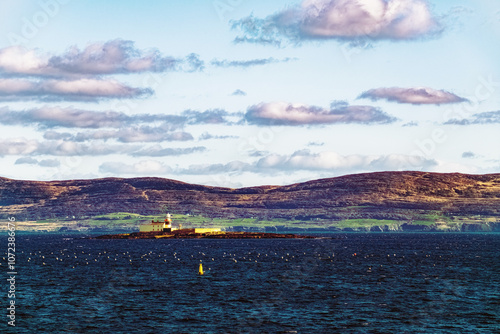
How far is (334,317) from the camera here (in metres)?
76.2

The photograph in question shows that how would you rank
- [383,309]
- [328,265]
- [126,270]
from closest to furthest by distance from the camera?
[383,309] → [126,270] → [328,265]

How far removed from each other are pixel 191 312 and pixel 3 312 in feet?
69.7

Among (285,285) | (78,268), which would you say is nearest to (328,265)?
(285,285)

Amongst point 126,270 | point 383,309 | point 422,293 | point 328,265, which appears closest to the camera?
point 383,309

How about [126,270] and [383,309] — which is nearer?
[383,309]

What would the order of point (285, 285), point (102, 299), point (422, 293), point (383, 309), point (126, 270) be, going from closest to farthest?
point (383, 309), point (102, 299), point (422, 293), point (285, 285), point (126, 270)

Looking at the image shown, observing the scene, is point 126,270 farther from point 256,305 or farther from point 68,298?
point 256,305

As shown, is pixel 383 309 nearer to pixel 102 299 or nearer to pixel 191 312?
pixel 191 312

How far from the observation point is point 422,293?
96.9m

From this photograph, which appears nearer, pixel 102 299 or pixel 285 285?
pixel 102 299

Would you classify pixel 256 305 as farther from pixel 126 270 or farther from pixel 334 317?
pixel 126 270

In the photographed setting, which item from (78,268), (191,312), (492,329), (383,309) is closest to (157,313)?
(191,312)

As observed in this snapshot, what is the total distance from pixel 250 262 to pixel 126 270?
3321 cm

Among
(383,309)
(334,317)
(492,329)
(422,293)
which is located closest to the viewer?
(492,329)
